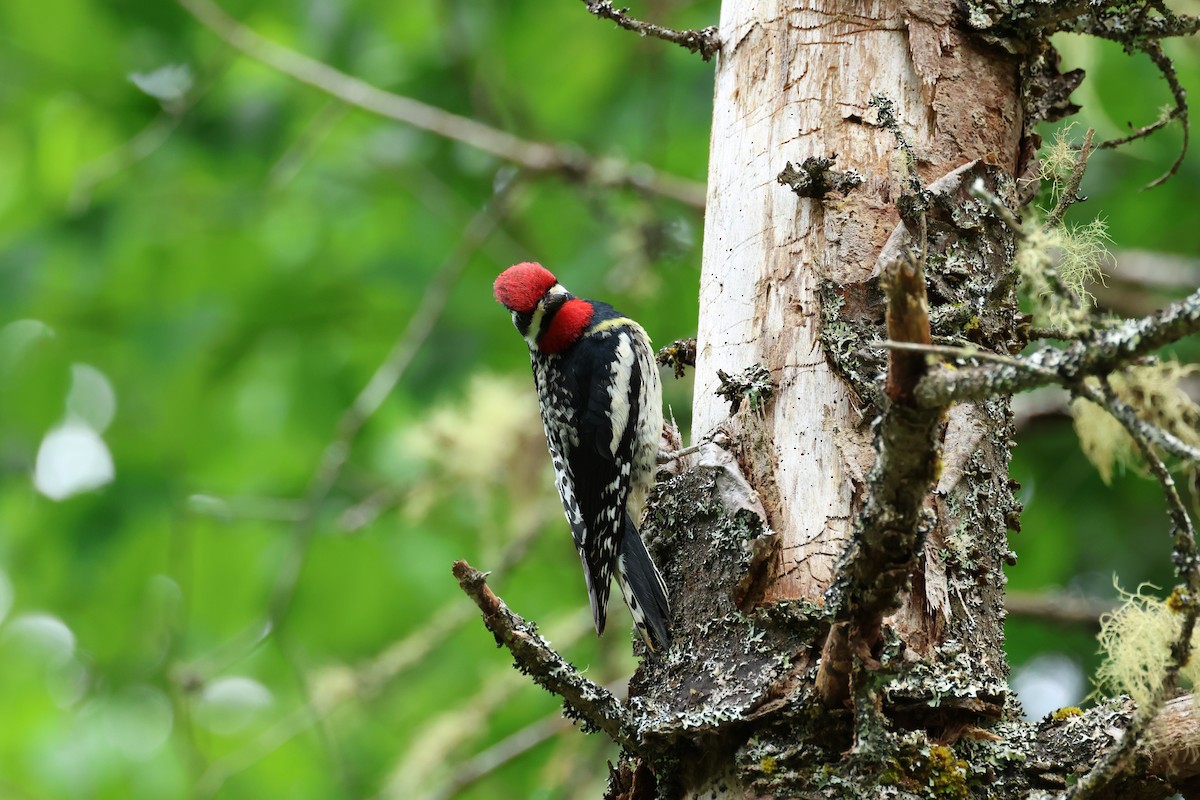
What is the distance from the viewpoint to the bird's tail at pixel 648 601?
218 cm

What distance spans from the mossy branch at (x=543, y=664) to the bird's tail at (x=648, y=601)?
0.75ft

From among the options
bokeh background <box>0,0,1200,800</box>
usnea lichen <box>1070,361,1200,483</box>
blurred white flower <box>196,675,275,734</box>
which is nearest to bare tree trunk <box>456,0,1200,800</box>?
usnea lichen <box>1070,361,1200,483</box>

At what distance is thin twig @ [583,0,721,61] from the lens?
8.25 ft

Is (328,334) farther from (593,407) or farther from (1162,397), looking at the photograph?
(1162,397)

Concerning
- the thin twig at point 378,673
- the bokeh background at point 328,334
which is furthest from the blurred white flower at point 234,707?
the thin twig at point 378,673

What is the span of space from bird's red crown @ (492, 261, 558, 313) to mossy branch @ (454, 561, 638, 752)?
1.92m

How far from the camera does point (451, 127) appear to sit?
14.8 ft

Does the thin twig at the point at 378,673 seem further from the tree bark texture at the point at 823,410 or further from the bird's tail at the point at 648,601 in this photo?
the tree bark texture at the point at 823,410

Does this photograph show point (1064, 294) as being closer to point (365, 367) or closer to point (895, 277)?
point (895, 277)

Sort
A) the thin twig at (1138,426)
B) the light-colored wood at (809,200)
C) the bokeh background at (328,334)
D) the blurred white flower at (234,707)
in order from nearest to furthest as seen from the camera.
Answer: the thin twig at (1138,426) < the light-colored wood at (809,200) < the bokeh background at (328,334) < the blurred white flower at (234,707)

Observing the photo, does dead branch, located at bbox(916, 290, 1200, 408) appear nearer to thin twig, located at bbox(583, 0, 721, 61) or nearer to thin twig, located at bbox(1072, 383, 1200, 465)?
thin twig, located at bbox(1072, 383, 1200, 465)

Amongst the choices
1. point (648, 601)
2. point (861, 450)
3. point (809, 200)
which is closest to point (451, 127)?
point (809, 200)

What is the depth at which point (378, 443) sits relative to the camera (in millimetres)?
5633

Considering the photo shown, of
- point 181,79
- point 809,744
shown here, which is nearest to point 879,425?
point 809,744
